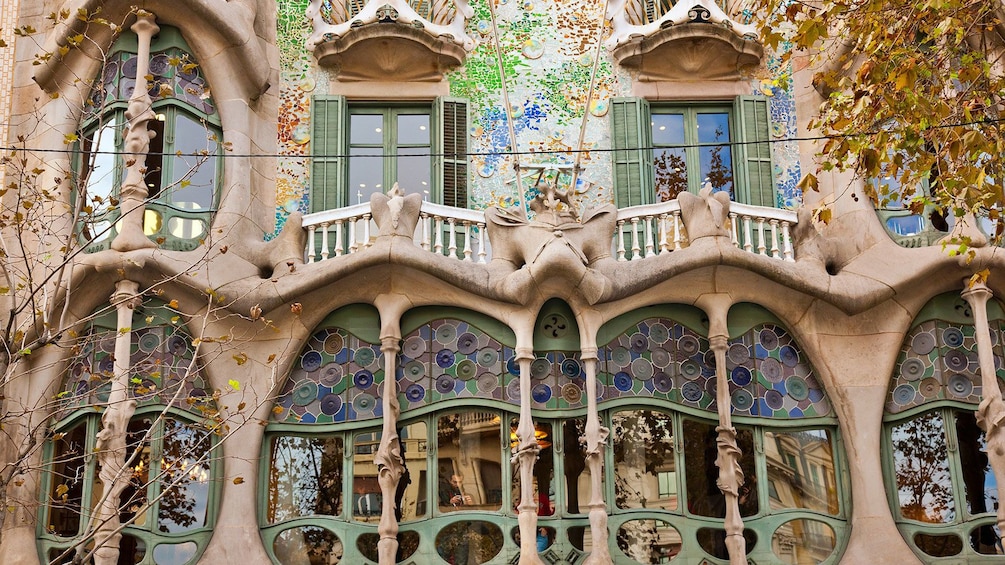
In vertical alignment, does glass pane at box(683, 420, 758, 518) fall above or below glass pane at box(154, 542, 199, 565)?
above

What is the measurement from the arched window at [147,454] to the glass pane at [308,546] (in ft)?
2.34

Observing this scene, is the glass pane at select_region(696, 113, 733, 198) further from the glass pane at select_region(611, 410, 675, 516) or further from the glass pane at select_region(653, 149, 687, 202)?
the glass pane at select_region(611, 410, 675, 516)

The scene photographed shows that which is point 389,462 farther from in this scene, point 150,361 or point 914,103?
point 914,103

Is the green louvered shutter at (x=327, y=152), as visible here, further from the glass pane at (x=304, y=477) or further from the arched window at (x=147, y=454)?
the glass pane at (x=304, y=477)

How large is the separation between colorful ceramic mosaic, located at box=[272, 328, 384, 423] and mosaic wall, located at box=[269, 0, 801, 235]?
1.89 m

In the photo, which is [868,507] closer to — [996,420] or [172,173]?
[996,420]

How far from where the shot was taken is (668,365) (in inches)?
575

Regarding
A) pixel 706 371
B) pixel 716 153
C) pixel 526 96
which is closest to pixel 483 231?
pixel 526 96

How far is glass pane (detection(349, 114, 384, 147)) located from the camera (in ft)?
53.4

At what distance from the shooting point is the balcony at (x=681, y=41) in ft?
52.2

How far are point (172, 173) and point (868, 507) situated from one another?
768 centimetres

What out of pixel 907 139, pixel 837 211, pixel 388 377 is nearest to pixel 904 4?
pixel 907 139

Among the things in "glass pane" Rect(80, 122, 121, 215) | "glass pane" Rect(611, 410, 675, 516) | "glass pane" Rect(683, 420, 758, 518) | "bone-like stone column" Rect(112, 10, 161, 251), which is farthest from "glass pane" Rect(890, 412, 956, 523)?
"glass pane" Rect(80, 122, 121, 215)

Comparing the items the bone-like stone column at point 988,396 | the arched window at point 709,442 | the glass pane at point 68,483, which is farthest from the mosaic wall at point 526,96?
the glass pane at point 68,483
